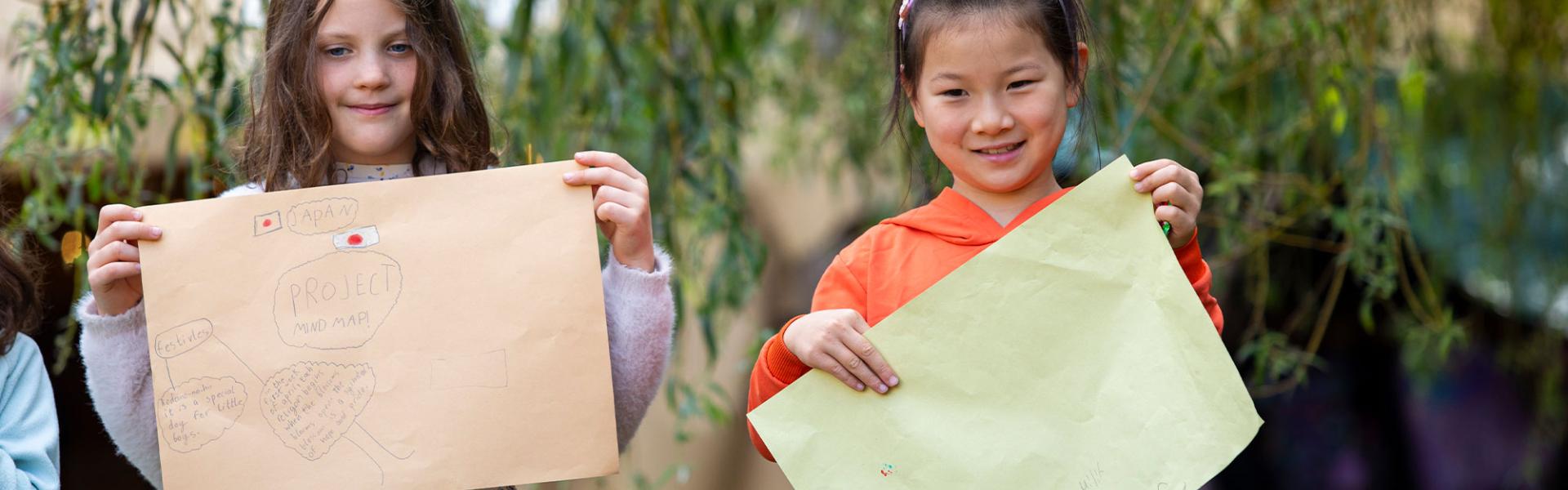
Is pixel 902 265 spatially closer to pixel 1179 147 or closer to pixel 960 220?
pixel 960 220

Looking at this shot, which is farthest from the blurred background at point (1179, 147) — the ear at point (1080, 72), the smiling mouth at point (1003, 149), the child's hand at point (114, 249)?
the child's hand at point (114, 249)

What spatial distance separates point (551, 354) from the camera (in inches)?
50.7

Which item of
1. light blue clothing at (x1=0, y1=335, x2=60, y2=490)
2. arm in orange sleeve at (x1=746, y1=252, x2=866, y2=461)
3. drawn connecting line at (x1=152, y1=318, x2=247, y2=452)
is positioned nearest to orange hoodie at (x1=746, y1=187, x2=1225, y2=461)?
arm in orange sleeve at (x1=746, y1=252, x2=866, y2=461)

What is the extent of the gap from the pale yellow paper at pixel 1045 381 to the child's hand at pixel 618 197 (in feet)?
0.79

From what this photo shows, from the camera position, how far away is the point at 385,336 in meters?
1.29

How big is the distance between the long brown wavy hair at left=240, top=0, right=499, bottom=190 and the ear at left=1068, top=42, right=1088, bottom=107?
0.64 meters

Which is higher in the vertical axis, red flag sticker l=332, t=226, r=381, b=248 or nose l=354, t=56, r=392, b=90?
nose l=354, t=56, r=392, b=90

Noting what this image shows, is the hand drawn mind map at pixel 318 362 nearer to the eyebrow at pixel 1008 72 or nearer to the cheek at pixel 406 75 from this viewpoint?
the cheek at pixel 406 75

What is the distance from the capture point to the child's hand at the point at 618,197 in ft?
4.25

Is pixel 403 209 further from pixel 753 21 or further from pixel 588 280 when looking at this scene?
pixel 753 21

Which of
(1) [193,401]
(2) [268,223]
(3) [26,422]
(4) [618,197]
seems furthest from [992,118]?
(3) [26,422]

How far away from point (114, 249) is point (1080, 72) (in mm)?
975

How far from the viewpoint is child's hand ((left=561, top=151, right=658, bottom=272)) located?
1.30 meters

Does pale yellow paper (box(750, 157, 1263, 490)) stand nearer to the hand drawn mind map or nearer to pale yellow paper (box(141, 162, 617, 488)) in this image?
pale yellow paper (box(141, 162, 617, 488))
